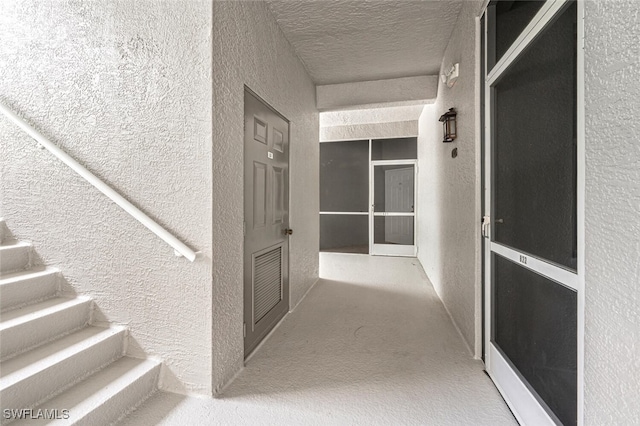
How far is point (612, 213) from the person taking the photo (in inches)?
30.8

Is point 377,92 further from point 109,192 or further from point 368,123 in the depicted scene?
point 109,192

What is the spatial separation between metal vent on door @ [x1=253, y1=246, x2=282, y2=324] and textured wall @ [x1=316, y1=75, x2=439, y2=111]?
2190mm

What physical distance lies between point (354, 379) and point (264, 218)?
129cm

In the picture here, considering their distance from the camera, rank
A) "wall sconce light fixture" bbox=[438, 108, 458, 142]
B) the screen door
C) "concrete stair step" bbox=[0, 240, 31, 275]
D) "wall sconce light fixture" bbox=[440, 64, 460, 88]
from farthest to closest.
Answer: "wall sconce light fixture" bbox=[438, 108, 458, 142] < "wall sconce light fixture" bbox=[440, 64, 460, 88] < "concrete stair step" bbox=[0, 240, 31, 275] < the screen door

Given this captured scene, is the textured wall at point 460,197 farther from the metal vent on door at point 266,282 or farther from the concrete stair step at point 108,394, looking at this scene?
the concrete stair step at point 108,394

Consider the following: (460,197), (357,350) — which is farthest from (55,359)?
(460,197)

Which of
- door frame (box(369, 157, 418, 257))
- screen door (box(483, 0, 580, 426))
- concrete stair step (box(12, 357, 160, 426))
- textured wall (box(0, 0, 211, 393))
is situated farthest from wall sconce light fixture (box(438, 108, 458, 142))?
door frame (box(369, 157, 418, 257))

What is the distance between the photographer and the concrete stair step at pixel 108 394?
1238mm

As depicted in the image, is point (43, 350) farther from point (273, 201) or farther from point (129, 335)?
point (273, 201)

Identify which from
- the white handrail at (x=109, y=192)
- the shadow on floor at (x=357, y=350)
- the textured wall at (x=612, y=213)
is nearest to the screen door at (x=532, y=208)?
the textured wall at (x=612, y=213)

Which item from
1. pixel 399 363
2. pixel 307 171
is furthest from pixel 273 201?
pixel 399 363

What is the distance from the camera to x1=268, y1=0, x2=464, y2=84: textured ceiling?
85.5 inches

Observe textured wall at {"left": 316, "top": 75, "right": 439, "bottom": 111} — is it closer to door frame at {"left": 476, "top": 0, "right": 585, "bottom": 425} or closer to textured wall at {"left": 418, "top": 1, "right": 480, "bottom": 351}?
textured wall at {"left": 418, "top": 1, "right": 480, "bottom": 351}

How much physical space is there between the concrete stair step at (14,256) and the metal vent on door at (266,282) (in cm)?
144
